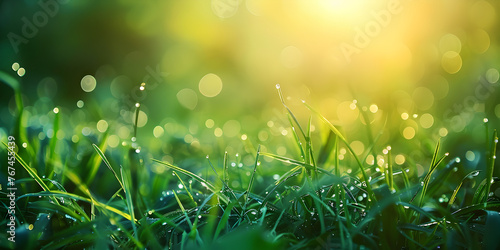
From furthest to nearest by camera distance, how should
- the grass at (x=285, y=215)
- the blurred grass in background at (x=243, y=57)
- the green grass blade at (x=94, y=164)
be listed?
1. the blurred grass in background at (x=243, y=57)
2. the green grass blade at (x=94, y=164)
3. the grass at (x=285, y=215)

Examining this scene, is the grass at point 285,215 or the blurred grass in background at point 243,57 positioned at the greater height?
the blurred grass in background at point 243,57

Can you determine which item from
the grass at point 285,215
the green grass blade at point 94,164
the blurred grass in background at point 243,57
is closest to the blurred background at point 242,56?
the blurred grass in background at point 243,57

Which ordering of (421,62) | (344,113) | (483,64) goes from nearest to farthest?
(483,64)
(344,113)
(421,62)

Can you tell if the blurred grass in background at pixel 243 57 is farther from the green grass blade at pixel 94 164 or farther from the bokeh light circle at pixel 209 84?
the green grass blade at pixel 94 164

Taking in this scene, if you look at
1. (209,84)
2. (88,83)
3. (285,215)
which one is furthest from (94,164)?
(209,84)

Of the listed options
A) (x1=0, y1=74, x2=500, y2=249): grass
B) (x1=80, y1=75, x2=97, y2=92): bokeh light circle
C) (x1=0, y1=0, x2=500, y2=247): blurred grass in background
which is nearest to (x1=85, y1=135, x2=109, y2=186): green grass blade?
(x1=0, y1=74, x2=500, y2=249): grass

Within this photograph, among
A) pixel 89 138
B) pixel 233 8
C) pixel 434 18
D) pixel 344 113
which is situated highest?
pixel 233 8

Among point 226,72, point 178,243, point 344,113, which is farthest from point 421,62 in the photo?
point 178,243

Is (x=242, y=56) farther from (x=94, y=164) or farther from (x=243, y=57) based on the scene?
(x=94, y=164)

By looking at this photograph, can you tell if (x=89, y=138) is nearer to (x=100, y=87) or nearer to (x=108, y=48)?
(x=100, y=87)
